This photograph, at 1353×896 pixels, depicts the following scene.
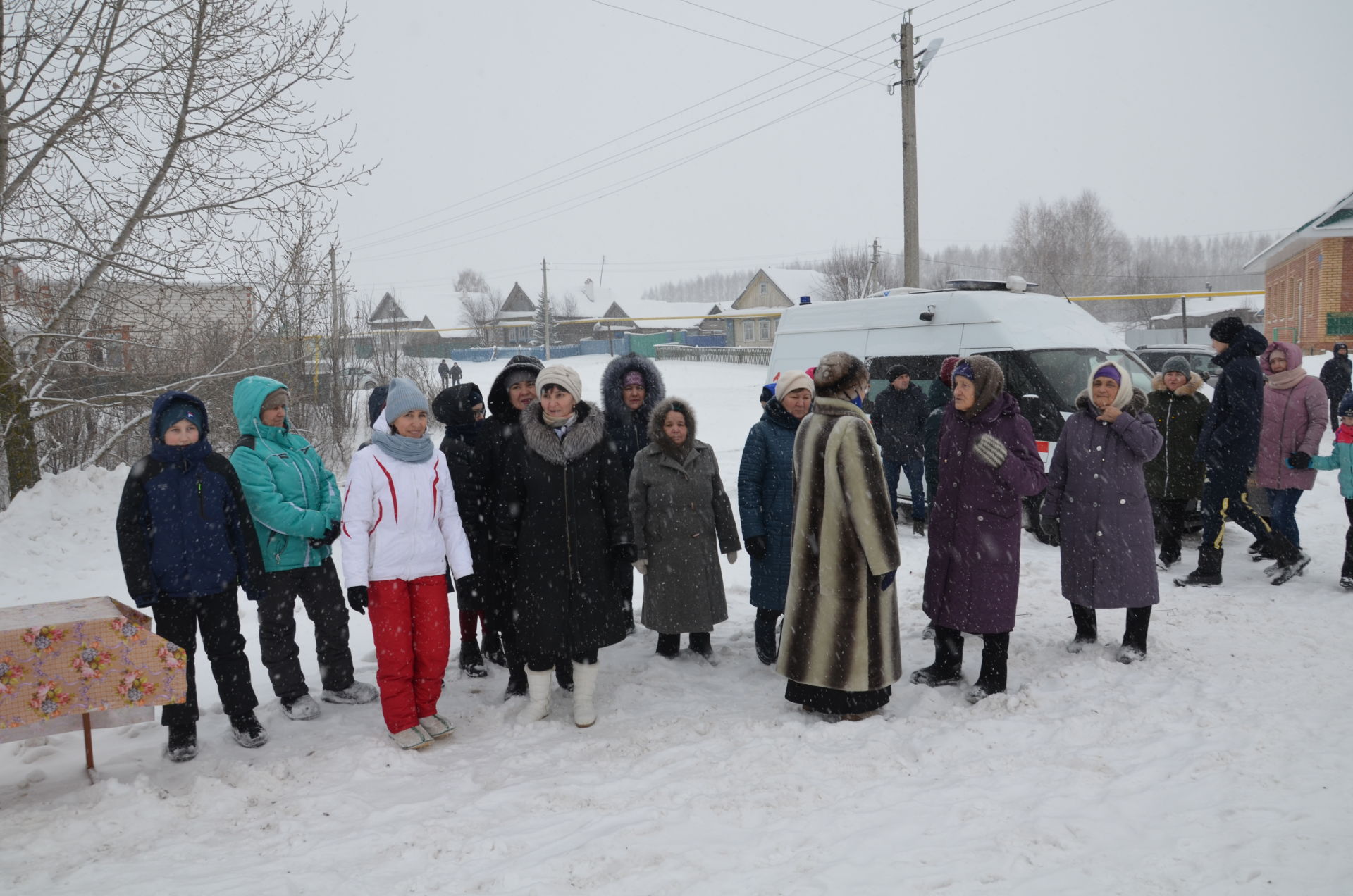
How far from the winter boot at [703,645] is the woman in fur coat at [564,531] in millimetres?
1080

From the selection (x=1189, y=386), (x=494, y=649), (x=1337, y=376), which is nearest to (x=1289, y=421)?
(x=1189, y=386)

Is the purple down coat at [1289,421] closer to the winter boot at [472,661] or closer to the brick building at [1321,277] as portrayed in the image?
the winter boot at [472,661]

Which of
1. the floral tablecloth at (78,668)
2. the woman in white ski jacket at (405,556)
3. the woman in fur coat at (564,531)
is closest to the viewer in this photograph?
the floral tablecloth at (78,668)

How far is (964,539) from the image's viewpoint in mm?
4531

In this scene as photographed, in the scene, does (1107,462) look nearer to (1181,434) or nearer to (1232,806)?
(1232,806)

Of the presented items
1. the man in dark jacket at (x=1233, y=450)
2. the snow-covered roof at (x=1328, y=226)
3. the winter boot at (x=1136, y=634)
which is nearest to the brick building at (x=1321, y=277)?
the snow-covered roof at (x=1328, y=226)

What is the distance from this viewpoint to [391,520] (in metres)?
4.17

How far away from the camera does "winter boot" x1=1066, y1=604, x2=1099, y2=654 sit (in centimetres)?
524

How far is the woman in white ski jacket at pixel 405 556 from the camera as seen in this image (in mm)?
4133

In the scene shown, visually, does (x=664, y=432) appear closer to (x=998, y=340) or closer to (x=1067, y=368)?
(x=998, y=340)

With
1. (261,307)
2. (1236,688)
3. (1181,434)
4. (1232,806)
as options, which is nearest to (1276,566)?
(1181,434)

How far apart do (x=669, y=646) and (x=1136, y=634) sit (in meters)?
2.80

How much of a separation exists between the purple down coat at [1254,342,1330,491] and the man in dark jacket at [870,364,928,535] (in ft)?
9.59

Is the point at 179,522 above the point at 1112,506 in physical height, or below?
above
